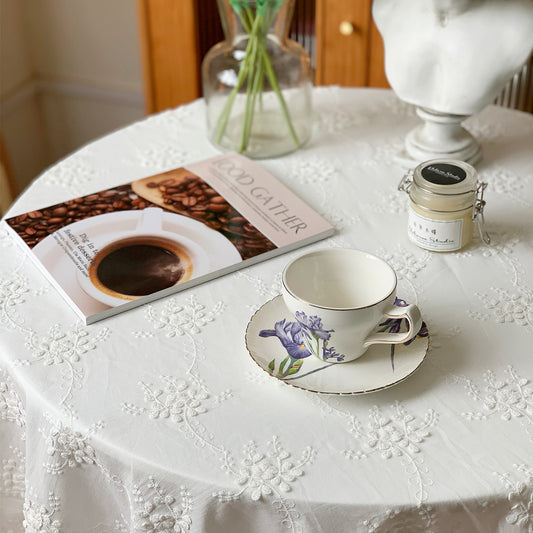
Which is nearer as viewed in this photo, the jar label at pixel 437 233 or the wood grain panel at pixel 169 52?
the jar label at pixel 437 233

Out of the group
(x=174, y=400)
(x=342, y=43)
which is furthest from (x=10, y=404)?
(x=342, y=43)

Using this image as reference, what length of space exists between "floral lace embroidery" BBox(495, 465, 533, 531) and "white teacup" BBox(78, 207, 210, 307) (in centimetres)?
46

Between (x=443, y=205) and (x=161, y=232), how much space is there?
1.27 ft

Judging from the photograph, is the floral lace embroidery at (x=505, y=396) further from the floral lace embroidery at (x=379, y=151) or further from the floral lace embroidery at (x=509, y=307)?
the floral lace embroidery at (x=379, y=151)

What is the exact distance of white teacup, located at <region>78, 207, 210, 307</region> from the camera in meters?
1.02

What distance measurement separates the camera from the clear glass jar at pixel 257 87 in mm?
1314

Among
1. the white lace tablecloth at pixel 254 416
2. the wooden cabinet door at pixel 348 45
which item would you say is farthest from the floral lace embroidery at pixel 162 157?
the wooden cabinet door at pixel 348 45

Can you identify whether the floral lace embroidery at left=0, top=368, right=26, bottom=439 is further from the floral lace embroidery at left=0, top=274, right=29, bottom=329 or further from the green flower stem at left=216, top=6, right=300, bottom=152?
the green flower stem at left=216, top=6, right=300, bottom=152

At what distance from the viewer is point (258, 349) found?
2.98ft

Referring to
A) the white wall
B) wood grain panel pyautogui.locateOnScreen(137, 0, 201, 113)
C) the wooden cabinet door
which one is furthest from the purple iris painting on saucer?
the white wall

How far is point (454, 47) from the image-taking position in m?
1.21

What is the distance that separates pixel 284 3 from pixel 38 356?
707mm

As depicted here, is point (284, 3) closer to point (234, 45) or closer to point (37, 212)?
point (234, 45)

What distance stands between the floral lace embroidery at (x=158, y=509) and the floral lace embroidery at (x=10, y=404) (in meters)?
0.20
